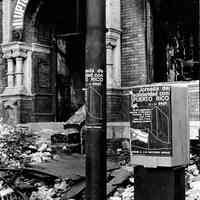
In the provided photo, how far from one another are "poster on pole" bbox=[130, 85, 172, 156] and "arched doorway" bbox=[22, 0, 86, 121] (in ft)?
25.9

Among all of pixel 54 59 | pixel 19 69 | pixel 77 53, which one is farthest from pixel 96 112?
pixel 77 53

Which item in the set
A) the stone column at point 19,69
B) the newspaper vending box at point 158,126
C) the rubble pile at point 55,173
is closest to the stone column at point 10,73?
the stone column at point 19,69

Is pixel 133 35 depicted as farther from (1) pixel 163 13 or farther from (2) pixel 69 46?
(2) pixel 69 46

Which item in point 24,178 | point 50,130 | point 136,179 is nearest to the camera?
point 136,179

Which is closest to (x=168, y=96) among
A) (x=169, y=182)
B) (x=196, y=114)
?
(x=169, y=182)

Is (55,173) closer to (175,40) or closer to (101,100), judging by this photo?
(101,100)

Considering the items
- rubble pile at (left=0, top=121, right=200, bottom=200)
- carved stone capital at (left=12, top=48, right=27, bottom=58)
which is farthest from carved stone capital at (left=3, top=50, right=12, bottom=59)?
rubble pile at (left=0, top=121, right=200, bottom=200)

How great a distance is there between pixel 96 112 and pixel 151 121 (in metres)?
0.56

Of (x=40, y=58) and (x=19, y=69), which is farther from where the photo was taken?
(x=40, y=58)

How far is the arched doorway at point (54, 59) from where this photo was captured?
12.1 m

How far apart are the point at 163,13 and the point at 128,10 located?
862mm

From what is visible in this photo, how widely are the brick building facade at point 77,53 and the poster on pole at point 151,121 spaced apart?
5.08 metres

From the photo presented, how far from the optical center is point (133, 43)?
10.4m

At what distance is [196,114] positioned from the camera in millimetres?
9273
